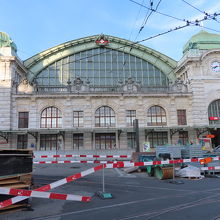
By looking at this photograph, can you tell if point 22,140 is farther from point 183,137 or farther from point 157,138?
point 183,137

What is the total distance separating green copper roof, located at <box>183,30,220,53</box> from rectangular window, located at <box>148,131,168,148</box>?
47.4 feet

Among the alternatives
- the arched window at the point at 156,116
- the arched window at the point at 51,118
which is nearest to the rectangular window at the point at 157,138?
the arched window at the point at 156,116

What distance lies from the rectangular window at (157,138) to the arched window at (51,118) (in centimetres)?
1274

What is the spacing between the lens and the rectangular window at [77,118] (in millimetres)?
28923

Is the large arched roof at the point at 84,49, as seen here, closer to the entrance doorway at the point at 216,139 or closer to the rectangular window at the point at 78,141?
the entrance doorway at the point at 216,139

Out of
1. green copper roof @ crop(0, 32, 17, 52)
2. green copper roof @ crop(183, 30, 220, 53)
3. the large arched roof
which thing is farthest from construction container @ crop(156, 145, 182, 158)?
green copper roof @ crop(0, 32, 17, 52)

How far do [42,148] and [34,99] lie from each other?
6.69 m

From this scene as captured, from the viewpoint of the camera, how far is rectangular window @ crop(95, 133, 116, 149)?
28.9 meters

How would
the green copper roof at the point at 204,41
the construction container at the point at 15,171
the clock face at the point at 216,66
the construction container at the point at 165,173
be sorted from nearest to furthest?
the construction container at the point at 15,171 → the construction container at the point at 165,173 → the clock face at the point at 216,66 → the green copper roof at the point at 204,41

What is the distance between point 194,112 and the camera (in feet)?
98.9

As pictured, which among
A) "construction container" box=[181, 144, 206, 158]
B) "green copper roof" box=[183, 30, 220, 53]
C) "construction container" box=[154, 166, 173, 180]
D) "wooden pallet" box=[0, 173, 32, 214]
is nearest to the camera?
"wooden pallet" box=[0, 173, 32, 214]

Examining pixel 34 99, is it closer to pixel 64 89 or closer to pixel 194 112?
pixel 64 89

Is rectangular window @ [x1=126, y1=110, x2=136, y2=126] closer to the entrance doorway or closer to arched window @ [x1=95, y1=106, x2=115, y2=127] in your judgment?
arched window @ [x1=95, y1=106, x2=115, y2=127]

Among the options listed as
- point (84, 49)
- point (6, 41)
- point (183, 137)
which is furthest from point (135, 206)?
point (84, 49)
